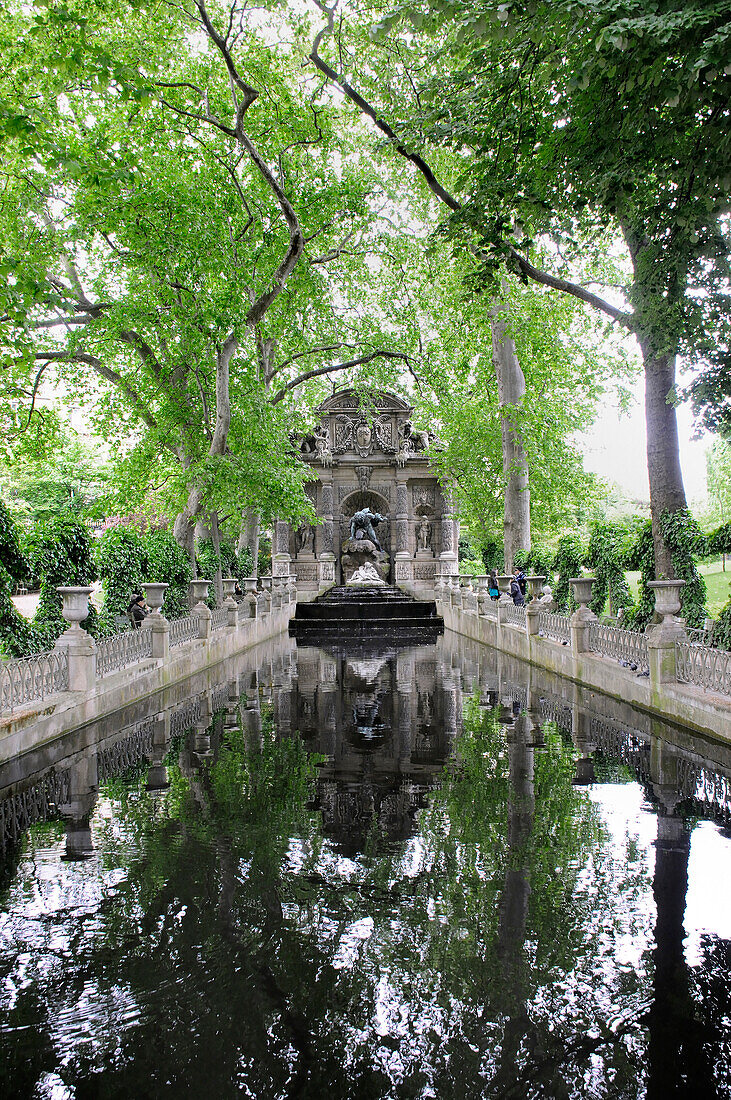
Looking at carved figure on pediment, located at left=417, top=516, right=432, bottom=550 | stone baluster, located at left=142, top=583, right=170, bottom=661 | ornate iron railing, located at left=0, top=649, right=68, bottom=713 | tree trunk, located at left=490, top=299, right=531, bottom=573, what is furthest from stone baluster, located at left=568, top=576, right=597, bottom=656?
carved figure on pediment, located at left=417, top=516, right=432, bottom=550

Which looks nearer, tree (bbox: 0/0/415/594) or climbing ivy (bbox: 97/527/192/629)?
climbing ivy (bbox: 97/527/192/629)

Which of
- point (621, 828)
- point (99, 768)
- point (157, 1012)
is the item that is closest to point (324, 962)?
point (157, 1012)

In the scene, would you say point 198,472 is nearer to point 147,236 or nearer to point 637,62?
point 147,236

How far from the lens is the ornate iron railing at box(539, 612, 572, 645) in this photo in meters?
13.0

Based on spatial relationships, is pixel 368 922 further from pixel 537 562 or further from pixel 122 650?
pixel 537 562

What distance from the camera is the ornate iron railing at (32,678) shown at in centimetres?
743

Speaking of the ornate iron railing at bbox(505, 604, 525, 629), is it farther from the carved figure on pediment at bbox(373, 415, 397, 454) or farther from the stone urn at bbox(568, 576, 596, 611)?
the carved figure on pediment at bbox(373, 415, 397, 454)

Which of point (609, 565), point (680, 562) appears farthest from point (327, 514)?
point (680, 562)

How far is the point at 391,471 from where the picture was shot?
38906 millimetres

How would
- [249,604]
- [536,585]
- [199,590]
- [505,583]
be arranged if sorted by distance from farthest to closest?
[505,583] → [249,604] → [536,585] → [199,590]

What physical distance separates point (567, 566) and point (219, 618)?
8.30m

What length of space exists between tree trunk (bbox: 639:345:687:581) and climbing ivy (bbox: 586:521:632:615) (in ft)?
4.45

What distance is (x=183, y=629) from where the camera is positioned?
14117 mm

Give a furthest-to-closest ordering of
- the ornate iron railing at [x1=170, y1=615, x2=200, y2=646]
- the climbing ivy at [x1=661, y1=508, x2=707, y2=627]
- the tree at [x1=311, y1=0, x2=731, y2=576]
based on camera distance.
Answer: the ornate iron railing at [x1=170, y1=615, x2=200, y2=646], the climbing ivy at [x1=661, y1=508, x2=707, y2=627], the tree at [x1=311, y1=0, x2=731, y2=576]
